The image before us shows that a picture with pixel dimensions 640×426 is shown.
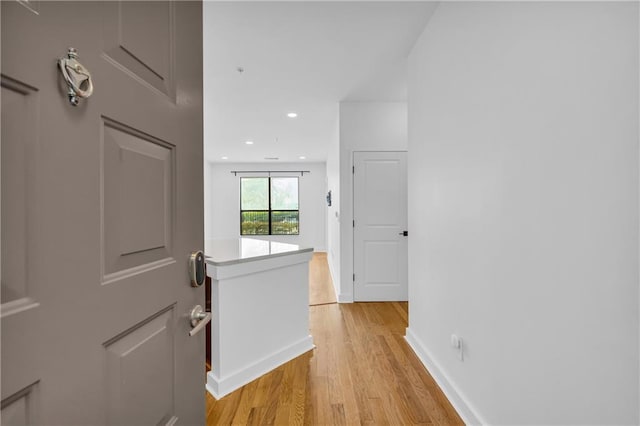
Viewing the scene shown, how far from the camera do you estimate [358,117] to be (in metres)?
3.70

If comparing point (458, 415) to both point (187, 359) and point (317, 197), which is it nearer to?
point (187, 359)

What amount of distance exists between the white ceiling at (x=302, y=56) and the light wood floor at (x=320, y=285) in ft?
7.32

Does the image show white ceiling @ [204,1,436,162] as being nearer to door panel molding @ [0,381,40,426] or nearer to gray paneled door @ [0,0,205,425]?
gray paneled door @ [0,0,205,425]

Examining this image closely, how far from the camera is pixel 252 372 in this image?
6.49ft

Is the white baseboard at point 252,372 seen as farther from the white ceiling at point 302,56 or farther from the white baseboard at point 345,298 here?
the white ceiling at point 302,56

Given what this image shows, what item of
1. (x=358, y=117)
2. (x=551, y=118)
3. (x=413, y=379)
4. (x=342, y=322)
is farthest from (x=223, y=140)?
(x=551, y=118)

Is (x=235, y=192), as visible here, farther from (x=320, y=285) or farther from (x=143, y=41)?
(x=143, y=41)

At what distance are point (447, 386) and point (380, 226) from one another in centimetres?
210

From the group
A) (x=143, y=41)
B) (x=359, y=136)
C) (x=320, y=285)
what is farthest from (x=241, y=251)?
(x=320, y=285)

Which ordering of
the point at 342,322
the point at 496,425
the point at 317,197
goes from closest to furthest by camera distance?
the point at 496,425 → the point at 342,322 → the point at 317,197

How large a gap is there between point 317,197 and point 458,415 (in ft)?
22.6

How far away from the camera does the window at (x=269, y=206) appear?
830 centimetres

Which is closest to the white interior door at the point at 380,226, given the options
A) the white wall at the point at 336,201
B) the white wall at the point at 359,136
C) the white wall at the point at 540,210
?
the white wall at the point at 359,136

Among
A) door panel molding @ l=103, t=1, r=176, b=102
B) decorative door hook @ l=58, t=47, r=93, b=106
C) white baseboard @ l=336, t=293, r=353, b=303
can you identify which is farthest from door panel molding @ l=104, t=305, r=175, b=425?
white baseboard @ l=336, t=293, r=353, b=303
